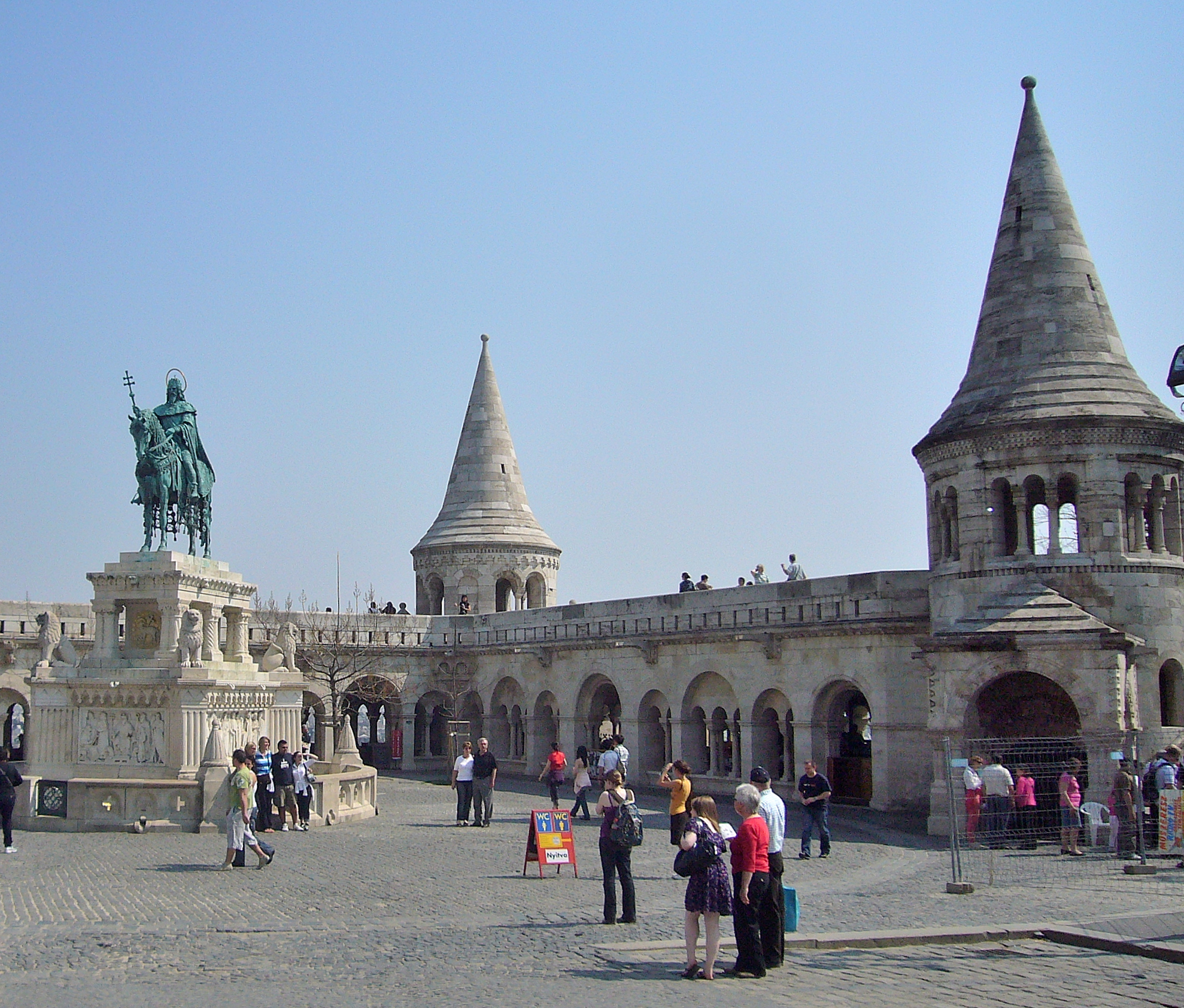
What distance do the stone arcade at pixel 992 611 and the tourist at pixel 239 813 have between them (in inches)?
212

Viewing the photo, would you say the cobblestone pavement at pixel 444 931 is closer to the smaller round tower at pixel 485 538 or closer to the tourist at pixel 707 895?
the tourist at pixel 707 895

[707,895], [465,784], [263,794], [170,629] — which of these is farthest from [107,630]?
[707,895]

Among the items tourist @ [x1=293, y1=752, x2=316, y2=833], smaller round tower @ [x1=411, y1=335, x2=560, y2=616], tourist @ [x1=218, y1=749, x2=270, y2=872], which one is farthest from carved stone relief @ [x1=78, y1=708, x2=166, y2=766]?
smaller round tower @ [x1=411, y1=335, x2=560, y2=616]

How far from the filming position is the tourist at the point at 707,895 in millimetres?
8758

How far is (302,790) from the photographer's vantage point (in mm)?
18797

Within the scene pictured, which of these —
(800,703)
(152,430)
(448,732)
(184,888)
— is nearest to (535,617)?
(448,732)

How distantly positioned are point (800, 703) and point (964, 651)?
19.6 ft

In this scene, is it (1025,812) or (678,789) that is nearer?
(678,789)

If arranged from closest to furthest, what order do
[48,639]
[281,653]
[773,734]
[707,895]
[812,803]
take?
[707,895] → [812,803] → [281,653] → [48,639] → [773,734]

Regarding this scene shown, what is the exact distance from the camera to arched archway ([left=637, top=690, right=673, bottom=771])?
29.0m

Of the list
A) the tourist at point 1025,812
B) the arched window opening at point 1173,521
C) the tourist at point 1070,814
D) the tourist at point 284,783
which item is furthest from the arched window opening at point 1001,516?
the tourist at point 284,783

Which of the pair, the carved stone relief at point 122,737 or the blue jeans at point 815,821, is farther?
the carved stone relief at point 122,737

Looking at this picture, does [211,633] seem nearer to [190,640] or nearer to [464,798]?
[190,640]

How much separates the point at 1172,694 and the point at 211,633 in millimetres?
14513
